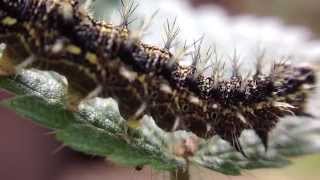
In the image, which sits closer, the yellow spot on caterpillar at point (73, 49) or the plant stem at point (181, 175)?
the plant stem at point (181, 175)

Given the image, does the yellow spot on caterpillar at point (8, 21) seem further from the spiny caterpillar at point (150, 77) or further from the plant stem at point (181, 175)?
the plant stem at point (181, 175)

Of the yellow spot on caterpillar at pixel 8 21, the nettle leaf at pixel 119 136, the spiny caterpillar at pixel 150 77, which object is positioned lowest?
the nettle leaf at pixel 119 136

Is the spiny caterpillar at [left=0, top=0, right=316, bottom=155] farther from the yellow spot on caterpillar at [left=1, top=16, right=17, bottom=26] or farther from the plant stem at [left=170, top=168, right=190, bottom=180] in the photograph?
the plant stem at [left=170, top=168, right=190, bottom=180]

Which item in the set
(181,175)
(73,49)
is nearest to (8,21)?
(73,49)

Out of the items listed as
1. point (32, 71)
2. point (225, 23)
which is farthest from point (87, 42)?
point (225, 23)

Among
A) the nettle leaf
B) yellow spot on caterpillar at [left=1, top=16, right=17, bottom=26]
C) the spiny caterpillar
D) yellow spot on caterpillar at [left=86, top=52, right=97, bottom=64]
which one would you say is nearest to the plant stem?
the nettle leaf

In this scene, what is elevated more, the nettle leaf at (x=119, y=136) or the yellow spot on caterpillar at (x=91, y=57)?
the yellow spot on caterpillar at (x=91, y=57)

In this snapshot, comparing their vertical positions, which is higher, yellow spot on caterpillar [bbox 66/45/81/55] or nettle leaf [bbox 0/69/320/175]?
yellow spot on caterpillar [bbox 66/45/81/55]

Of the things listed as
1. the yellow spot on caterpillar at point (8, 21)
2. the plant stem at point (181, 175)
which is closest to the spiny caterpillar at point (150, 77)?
the yellow spot on caterpillar at point (8, 21)
